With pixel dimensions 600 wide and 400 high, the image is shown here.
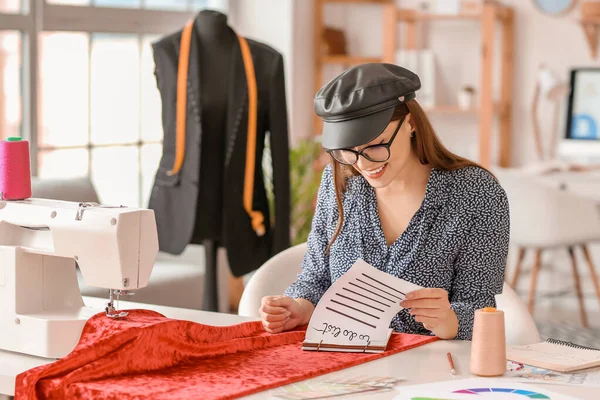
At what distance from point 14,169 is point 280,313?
1.95 feet

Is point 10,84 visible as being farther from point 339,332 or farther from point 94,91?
point 339,332

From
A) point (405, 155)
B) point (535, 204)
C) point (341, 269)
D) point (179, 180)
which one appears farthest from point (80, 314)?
point (535, 204)

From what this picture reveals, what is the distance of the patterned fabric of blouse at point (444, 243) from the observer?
2.04 meters

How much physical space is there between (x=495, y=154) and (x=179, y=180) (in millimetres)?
2760

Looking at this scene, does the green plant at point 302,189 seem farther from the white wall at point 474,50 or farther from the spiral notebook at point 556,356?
the spiral notebook at point 556,356

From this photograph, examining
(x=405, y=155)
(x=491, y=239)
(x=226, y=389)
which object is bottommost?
(x=226, y=389)

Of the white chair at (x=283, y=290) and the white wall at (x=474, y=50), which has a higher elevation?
the white wall at (x=474, y=50)

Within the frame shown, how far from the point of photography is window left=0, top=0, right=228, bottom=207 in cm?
435

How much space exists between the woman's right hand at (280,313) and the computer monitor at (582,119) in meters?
3.73

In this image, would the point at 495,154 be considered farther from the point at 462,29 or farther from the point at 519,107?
the point at 462,29

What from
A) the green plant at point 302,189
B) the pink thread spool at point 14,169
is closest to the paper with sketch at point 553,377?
the pink thread spool at point 14,169

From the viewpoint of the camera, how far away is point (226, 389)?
1.58 m

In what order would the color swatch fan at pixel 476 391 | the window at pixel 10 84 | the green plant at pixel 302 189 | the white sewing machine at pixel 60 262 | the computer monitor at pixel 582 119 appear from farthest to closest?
1. the computer monitor at pixel 582 119
2. the green plant at pixel 302 189
3. the window at pixel 10 84
4. the white sewing machine at pixel 60 262
5. the color swatch fan at pixel 476 391

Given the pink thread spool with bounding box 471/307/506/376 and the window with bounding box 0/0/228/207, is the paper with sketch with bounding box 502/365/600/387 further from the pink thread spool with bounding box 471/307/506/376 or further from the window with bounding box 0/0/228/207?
the window with bounding box 0/0/228/207
